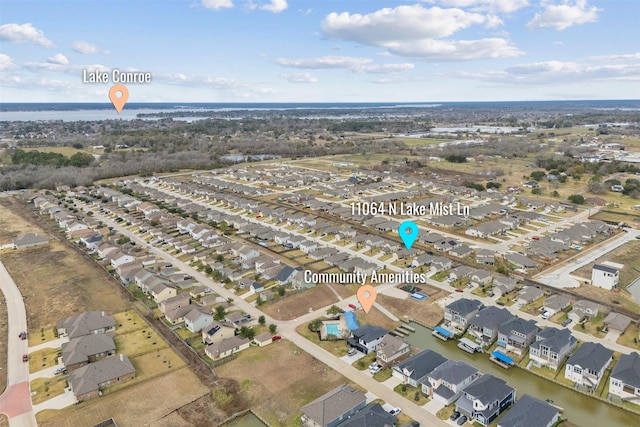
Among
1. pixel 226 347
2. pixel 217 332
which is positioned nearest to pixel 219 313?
pixel 217 332

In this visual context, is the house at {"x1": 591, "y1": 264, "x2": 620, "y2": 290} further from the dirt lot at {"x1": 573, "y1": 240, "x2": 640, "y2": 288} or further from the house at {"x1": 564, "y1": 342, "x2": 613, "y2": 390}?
the house at {"x1": 564, "y1": 342, "x2": 613, "y2": 390}

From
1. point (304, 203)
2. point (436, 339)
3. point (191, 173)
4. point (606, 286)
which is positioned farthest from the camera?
point (191, 173)

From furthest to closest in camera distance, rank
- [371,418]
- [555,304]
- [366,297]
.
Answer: [366,297] → [555,304] → [371,418]

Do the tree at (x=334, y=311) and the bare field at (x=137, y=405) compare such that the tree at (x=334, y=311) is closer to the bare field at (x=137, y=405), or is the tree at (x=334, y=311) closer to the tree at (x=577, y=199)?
the bare field at (x=137, y=405)

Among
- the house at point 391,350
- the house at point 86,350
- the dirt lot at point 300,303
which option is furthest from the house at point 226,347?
the house at point 391,350

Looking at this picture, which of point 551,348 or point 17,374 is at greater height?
point 551,348

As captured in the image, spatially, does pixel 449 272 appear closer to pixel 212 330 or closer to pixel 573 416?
pixel 573 416

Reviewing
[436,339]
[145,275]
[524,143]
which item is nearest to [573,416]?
[436,339]

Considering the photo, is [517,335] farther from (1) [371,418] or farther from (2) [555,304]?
(1) [371,418]

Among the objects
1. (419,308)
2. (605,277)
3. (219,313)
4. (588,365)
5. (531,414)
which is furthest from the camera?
(605,277)
